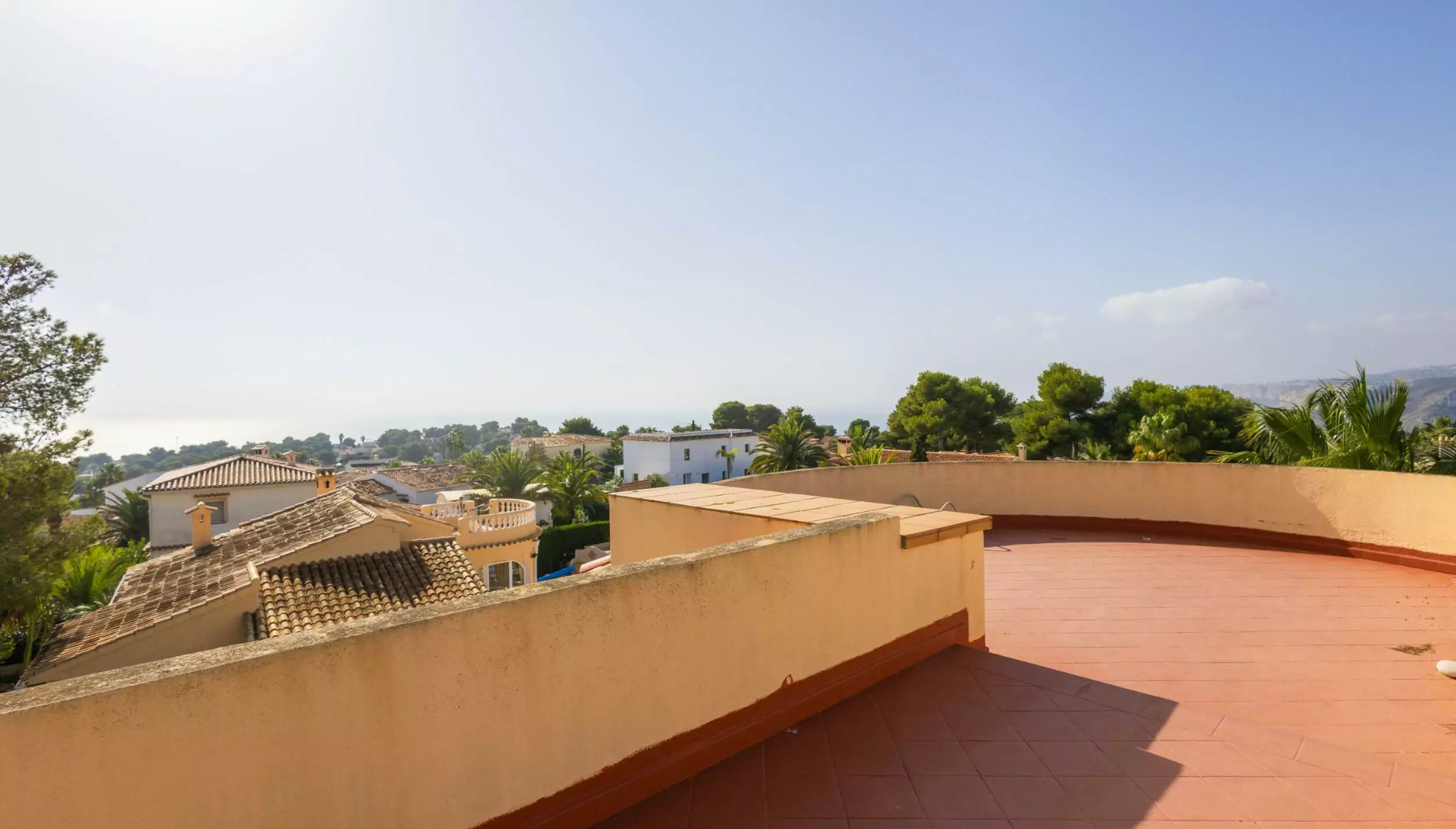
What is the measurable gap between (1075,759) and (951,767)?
1.89 feet

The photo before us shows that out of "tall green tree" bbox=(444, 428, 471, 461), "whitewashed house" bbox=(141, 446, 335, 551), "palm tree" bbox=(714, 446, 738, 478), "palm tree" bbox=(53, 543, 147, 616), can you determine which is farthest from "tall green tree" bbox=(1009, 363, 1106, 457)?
"tall green tree" bbox=(444, 428, 471, 461)

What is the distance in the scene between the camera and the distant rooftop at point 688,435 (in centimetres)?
4506

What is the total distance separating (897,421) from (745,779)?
33.7 meters

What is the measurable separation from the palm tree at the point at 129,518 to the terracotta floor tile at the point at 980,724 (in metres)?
38.9

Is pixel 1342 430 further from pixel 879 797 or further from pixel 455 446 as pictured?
pixel 455 446

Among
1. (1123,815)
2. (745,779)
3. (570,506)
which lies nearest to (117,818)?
(745,779)

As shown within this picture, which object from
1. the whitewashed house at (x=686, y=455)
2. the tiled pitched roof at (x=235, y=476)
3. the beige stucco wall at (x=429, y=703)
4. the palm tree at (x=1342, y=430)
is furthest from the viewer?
the whitewashed house at (x=686, y=455)

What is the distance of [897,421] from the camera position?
35.3 meters

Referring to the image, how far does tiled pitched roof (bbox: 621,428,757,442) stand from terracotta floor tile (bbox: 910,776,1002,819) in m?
41.8

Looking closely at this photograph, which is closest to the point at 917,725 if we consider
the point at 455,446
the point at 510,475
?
the point at 510,475

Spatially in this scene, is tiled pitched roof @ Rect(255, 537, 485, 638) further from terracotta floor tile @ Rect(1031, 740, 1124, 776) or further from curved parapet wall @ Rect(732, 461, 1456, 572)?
terracotta floor tile @ Rect(1031, 740, 1124, 776)

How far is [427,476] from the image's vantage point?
143ft

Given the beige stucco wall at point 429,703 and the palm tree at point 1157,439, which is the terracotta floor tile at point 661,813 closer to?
the beige stucco wall at point 429,703

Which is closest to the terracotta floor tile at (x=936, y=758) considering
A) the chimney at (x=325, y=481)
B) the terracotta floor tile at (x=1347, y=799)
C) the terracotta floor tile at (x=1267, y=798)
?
the terracotta floor tile at (x=1267, y=798)
